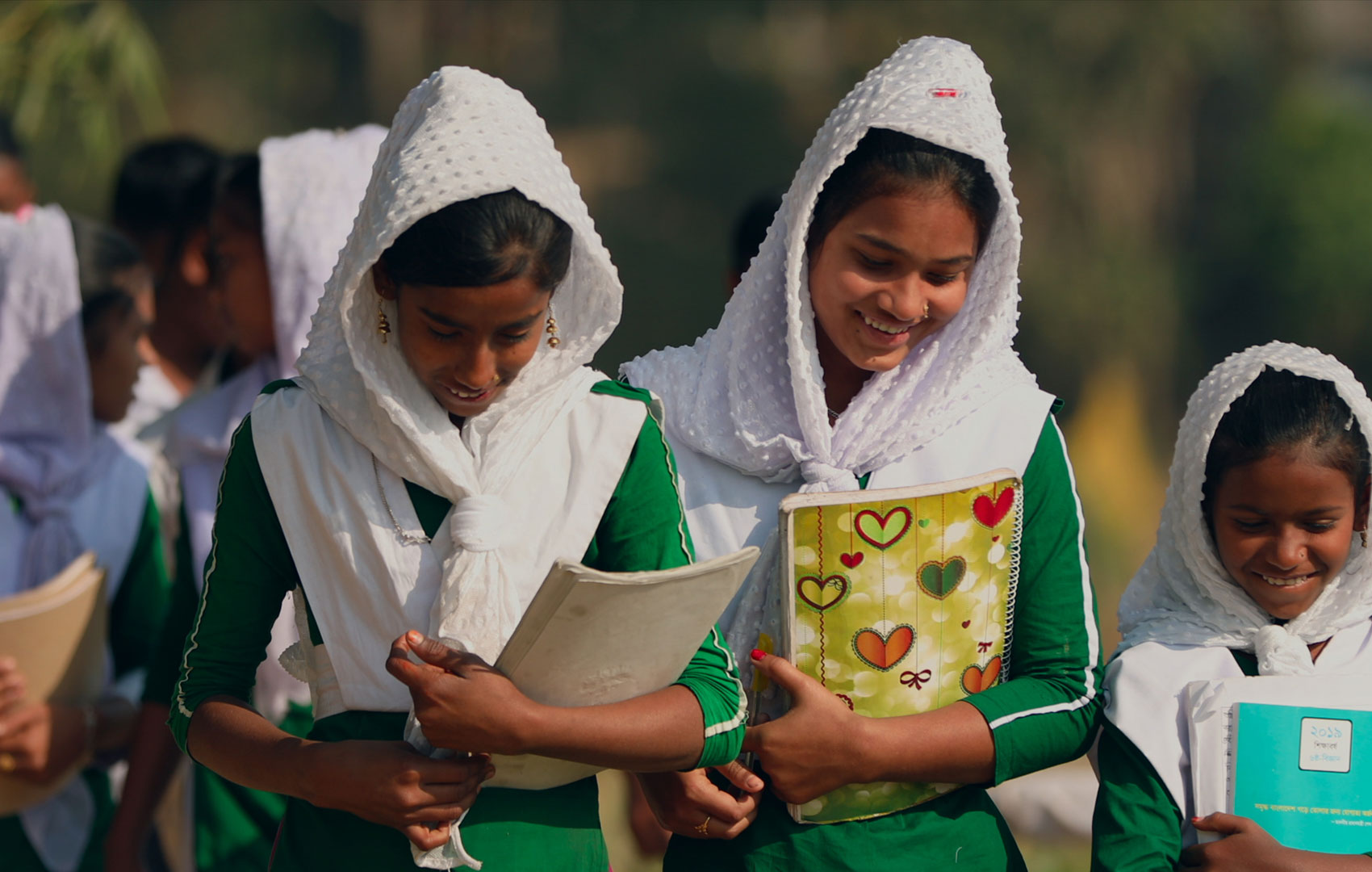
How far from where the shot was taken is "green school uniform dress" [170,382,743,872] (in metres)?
2.01

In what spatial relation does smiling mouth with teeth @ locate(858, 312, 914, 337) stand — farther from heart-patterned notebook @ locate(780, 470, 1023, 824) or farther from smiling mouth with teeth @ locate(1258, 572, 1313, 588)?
smiling mouth with teeth @ locate(1258, 572, 1313, 588)

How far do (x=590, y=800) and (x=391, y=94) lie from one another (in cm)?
1217

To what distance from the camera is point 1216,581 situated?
246cm

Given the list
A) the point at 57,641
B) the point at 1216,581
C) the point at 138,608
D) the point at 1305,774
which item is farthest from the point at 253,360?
the point at 1305,774

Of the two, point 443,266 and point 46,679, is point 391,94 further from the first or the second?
point 443,266

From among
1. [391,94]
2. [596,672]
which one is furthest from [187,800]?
[391,94]

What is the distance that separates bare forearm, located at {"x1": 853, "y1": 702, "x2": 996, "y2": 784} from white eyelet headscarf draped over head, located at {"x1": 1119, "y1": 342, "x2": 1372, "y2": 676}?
0.40 metres

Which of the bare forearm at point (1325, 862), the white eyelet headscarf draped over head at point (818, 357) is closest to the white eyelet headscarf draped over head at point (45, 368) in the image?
the white eyelet headscarf draped over head at point (818, 357)

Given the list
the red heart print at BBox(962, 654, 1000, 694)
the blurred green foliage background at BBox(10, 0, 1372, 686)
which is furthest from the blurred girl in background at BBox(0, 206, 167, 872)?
the blurred green foliage background at BBox(10, 0, 1372, 686)

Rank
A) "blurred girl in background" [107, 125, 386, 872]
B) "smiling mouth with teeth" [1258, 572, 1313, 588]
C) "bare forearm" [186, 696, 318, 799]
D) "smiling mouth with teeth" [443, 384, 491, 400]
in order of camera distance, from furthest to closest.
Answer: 1. "blurred girl in background" [107, 125, 386, 872]
2. "smiling mouth with teeth" [1258, 572, 1313, 588]
3. "smiling mouth with teeth" [443, 384, 491, 400]
4. "bare forearm" [186, 696, 318, 799]

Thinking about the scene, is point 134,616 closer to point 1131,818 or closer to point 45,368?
point 45,368

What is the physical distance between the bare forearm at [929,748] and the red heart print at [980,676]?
63 millimetres

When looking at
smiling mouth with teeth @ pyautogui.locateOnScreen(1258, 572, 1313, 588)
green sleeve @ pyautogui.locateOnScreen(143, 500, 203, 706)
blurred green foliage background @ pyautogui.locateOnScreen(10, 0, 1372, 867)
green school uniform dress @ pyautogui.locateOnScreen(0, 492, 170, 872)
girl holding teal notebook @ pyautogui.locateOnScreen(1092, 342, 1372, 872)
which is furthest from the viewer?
blurred green foliage background @ pyautogui.locateOnScreen(10, 0, 1372, 867)

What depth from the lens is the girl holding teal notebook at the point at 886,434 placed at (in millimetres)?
2174
